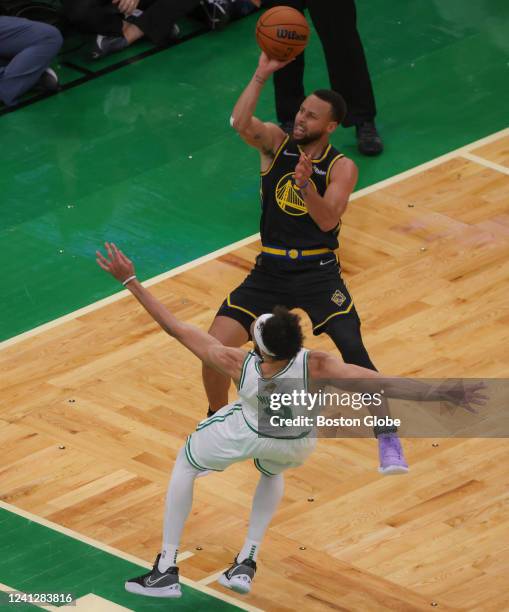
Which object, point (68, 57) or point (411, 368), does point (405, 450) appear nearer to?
point (411, 368)

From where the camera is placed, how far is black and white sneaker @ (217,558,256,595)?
8773 millimetres

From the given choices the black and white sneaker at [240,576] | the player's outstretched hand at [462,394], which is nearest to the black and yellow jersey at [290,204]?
the black and white sneaker at [240,576]

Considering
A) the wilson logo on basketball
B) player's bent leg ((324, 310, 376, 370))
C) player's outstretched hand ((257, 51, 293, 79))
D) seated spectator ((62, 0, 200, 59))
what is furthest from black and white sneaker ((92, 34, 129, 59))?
player's bent leg ((324, 310, 376, 370))

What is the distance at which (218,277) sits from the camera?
11.9 m

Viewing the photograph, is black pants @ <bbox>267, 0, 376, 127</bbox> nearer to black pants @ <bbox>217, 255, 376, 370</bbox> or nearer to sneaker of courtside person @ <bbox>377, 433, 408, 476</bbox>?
black pants @ <bbox>217, 255, 376, 370</bbox>

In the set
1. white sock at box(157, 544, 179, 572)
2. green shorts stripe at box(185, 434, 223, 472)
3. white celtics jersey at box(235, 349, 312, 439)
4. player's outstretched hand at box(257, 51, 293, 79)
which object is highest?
player's outstretched hand at box(257, 51, 293, 79)

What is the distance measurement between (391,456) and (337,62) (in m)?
4.81

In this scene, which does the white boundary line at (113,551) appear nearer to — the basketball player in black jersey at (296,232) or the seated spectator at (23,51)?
the basketball player in black jersey at (296,232)

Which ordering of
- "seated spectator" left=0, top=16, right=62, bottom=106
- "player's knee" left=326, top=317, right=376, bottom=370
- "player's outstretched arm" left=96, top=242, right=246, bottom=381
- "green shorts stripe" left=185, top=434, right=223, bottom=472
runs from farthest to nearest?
"seated spectator" left=0, top=16, right=62, bottom=106 < "player's knee" left=326, top=317, right=376, bottom=370 < "green shorts stripe" left=185, top=434, right=223, bottom=472 < "player's outstretched arm" left=96, top=242, right=246, bottom=381

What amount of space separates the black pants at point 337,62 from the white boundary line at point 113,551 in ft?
15.1

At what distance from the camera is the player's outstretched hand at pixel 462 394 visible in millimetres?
7871

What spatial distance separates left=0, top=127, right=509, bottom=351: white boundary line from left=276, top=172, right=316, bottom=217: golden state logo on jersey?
217 centimetres

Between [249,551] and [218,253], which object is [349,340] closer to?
[249,551]

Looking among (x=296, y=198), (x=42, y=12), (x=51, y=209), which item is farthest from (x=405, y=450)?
(x=42, y=12)
